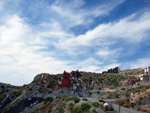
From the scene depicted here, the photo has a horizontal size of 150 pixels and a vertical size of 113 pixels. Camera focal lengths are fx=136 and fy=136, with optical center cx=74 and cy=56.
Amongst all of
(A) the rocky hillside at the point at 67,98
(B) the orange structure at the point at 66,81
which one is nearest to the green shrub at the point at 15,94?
(A) the rocky hillside at the point at 67,98

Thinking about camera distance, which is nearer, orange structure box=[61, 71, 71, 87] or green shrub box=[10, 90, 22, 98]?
green shrub box=[10, 90, 22, 98]

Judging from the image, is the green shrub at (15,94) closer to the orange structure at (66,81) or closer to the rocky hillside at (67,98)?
the rocky hillside at (67,98)

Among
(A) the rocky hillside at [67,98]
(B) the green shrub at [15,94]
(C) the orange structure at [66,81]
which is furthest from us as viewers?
(C) the orange structure at [66,81]

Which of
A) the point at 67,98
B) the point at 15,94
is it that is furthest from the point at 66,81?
the point at 67,98

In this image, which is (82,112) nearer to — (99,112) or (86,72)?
(99,112)

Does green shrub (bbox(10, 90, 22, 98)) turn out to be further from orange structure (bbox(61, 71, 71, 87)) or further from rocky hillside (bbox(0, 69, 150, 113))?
orange structure (bbox(61, 71, 71, 87))

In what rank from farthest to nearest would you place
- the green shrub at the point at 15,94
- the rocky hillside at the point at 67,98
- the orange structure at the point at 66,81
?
the orange structure at the point at 66,81 < the green shrub at the point at 15,94 < the rocky hillside at the point at 67,98

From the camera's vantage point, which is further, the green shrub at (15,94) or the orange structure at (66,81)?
the orange structure at (66,81)

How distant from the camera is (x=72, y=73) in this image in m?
96.3

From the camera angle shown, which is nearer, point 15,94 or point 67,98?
point 67,98

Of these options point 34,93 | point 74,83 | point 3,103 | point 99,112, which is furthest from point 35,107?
point 74,83

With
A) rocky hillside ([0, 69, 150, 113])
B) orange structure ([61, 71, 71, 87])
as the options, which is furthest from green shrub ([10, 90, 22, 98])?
Result: orange structure ([61, 71, 71, 87])

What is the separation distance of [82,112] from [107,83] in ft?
177

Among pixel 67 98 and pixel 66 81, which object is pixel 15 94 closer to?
pixel 67 98
